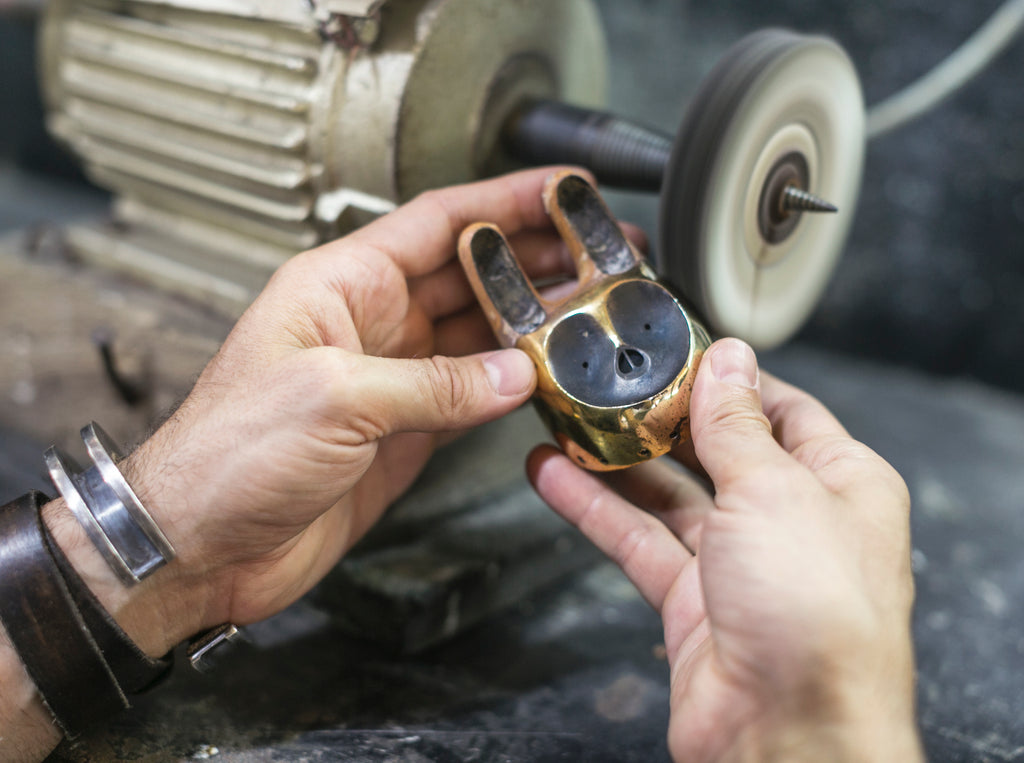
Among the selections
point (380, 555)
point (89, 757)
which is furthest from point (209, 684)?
point (380, 555)

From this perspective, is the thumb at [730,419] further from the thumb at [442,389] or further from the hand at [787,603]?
the thumb at [442,389]

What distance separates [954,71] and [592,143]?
2.65ft

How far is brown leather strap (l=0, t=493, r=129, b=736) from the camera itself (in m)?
0.66

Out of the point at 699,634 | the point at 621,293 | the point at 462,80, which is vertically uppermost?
the point at 462,80

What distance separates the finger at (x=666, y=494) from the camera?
2.79 ft

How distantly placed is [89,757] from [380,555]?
36cm

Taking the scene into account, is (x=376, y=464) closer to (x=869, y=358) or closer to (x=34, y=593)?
(x=34, y=593)

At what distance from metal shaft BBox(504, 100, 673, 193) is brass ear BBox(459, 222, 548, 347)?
0.63 ft

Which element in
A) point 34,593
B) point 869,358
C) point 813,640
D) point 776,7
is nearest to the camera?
point 813,640

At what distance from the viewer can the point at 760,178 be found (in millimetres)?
872

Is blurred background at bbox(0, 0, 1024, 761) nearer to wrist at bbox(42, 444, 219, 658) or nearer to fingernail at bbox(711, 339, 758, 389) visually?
wrist at bbox(42, 444, 219, 658)

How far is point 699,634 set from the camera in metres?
0.70

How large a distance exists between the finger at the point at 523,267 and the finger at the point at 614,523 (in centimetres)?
20

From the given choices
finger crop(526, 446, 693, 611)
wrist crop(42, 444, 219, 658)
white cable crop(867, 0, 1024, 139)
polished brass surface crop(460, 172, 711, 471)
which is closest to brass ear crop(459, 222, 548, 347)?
polished brass surface crop(460, 172, 711, 471)
